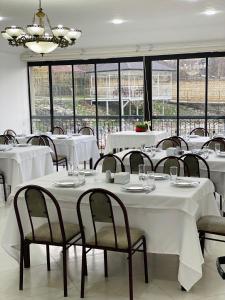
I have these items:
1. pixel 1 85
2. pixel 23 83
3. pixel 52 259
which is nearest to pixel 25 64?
pixel 23 83

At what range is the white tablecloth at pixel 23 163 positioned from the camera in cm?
586

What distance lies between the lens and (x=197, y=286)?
3277 millimetres

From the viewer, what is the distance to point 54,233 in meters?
→ 3.28

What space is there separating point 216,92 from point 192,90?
514mm

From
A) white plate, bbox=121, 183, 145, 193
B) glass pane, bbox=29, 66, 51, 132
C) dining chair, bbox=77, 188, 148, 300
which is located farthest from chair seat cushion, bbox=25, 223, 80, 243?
glass pane, bbox=29, 66, 51, 132

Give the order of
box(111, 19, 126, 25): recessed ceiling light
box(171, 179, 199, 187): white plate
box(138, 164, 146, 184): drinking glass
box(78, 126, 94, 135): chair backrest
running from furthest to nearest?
box(78, 126, 94, 135): chair backrest
box(111, 19, 126, 25): recessed ceiling light
box(138, 164, 146, 184): drinking glass
box(171, 179, 199, 187): white plate

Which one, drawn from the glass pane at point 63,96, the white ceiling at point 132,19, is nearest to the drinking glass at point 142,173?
the white ceiling at point 132,19

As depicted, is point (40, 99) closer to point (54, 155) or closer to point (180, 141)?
point (54, 155)

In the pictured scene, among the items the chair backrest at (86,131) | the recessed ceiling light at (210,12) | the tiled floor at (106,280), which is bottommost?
the tiled floor at (106,280)

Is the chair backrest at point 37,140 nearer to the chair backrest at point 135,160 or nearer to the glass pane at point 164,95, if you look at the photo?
the chair backrest at point 135,160

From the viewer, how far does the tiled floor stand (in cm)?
319

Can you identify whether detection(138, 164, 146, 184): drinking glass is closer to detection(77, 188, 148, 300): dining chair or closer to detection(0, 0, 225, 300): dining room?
detection(0, 0, 225, 300): dining room

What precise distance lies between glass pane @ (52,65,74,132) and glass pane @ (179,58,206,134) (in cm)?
268

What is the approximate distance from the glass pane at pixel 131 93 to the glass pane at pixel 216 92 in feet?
4.95
